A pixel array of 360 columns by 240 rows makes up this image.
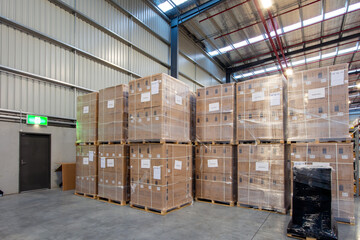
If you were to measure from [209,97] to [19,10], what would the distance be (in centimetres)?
616

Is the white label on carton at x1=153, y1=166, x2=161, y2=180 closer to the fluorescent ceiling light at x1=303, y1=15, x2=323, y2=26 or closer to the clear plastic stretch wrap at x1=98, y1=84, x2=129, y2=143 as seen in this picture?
the clear plastic stretch wrap at x1=98, y1=84, x2=129, y2=143

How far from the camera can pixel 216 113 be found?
5.90m

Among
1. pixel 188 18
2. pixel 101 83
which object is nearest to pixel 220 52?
pixel 188 18

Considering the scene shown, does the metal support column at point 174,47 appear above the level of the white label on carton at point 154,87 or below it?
above

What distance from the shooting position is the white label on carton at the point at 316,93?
15.4ft

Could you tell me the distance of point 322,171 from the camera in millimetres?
3775

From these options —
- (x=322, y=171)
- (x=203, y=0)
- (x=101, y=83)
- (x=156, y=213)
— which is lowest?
(x=156, y=213)

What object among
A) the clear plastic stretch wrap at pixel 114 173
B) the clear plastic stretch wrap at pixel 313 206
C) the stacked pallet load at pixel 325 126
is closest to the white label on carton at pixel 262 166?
the stacked pallet load at pixel 325 126

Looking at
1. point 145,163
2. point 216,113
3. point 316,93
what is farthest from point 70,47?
point 316,93

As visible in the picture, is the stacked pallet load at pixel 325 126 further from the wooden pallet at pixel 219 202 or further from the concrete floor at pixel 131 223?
the wooden pallet at pixel 219 202

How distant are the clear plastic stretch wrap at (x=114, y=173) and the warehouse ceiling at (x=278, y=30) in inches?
276

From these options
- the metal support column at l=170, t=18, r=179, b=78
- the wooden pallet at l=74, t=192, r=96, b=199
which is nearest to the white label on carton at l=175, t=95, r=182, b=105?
the wooden pallet at l=74, t=192, r=96, b=199

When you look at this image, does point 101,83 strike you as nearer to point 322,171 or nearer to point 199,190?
point 199,190

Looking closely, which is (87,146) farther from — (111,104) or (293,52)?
(293,52)
